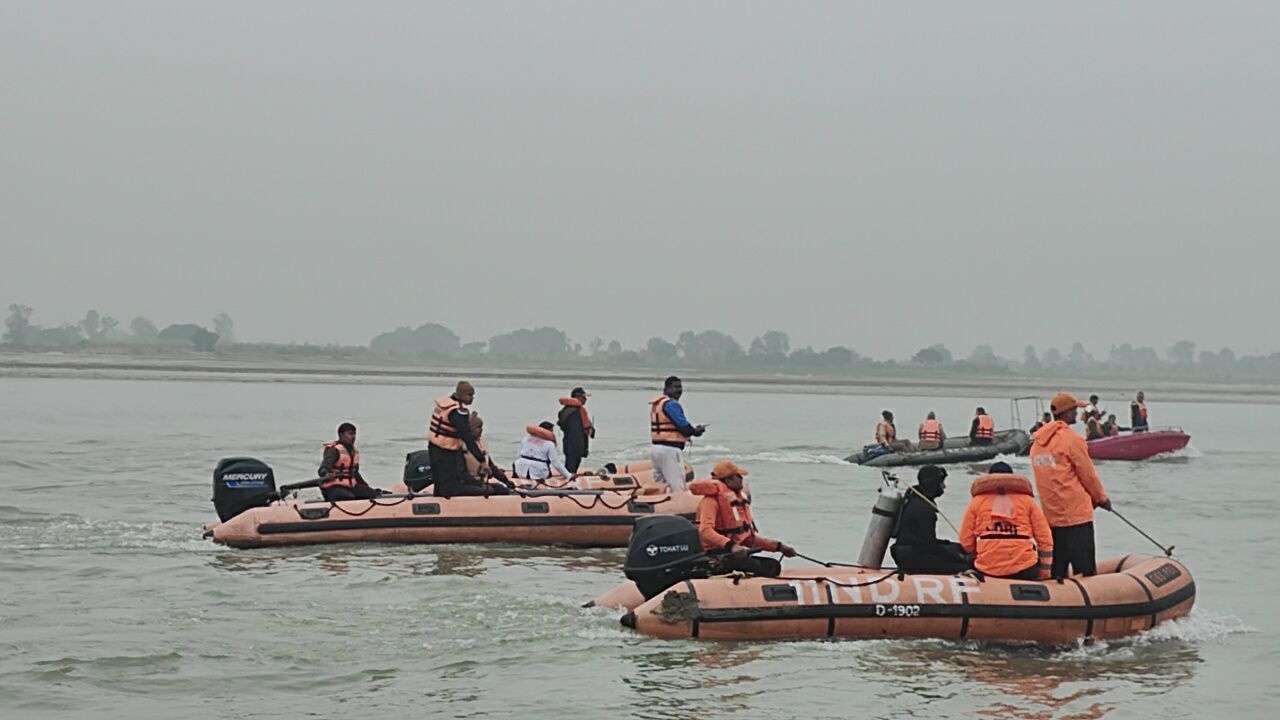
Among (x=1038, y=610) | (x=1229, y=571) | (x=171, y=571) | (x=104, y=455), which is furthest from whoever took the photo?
(x=104, y=455)

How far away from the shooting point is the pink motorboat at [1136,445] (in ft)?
109

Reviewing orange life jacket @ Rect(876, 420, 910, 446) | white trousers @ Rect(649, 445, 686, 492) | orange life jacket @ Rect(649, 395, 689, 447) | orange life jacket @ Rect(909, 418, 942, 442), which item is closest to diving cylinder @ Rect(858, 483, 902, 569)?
orange life jacket @ Rect(649, 395, 689, 447)

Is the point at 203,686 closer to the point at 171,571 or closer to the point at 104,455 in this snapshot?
the point at 171,571

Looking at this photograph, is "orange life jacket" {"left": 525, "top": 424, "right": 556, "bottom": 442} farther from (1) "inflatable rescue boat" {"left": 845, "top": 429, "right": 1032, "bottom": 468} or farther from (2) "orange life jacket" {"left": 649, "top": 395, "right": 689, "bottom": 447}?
(1) "inflatable rescue boat" {"left": 845, "top": 429, "right": 1032, "bottom": 468}

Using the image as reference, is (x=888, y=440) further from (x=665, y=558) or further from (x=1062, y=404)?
(x=665, y=558)

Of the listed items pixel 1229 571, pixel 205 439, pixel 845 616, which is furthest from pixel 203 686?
pixel 205 439

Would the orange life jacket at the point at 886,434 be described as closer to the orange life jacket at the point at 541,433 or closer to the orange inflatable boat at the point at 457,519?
the orange life jacket at the point at 541,433

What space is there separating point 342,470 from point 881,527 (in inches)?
261

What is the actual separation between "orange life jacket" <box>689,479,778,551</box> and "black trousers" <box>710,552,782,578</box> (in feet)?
0.60

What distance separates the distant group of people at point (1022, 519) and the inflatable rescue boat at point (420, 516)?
5.17 metres

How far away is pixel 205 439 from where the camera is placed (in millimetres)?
35594

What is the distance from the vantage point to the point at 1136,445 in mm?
33094

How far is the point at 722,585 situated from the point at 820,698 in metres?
1.60

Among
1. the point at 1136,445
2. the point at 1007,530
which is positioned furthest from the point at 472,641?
the point at 1136,445
